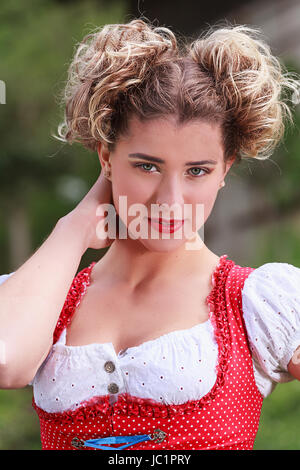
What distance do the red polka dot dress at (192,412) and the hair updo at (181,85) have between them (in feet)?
1.05

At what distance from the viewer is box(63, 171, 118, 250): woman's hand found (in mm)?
1313

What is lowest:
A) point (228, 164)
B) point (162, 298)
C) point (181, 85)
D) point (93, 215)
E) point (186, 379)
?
point (186, 379)

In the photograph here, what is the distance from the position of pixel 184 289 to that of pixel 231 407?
9.1 inches

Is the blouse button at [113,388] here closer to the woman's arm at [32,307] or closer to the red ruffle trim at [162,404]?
the red ruffle trim at [162,404]

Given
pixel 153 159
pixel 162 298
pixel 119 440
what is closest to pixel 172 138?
pixel 153 159

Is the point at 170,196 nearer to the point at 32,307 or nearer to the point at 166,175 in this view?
the point at 166,175

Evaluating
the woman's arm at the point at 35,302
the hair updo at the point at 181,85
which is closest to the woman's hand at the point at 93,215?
the woman's arm at the point at 35,302

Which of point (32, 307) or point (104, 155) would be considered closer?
point (32, 307)

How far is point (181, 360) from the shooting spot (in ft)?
3.86

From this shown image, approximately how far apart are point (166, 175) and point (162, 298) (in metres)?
0.24

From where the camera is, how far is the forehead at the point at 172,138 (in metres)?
1.17
